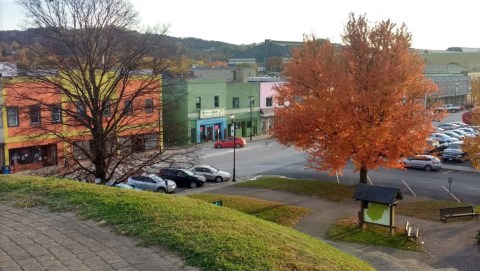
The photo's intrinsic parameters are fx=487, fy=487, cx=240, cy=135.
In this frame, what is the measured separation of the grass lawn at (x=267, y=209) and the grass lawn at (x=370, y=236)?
2024 mm

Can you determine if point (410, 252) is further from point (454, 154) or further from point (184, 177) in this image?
point (454, 154)

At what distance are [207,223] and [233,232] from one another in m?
0.69

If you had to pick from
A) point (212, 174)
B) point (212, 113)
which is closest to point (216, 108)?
point (212, 113)

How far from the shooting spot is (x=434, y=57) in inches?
4793

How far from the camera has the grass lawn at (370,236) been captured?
18.6m

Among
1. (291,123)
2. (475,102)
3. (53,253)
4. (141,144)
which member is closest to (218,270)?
(53,253)

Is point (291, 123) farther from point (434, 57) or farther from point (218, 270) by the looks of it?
point (434, 57)

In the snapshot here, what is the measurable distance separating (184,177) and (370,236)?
50.4ft

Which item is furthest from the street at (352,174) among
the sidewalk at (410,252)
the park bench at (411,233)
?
the park bench at (411,233)

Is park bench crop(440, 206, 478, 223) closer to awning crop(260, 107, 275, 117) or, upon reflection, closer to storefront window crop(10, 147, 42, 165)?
storefront window crop(10, 147, 42, 165)

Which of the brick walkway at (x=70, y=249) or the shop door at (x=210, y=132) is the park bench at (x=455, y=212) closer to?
the brick walkway at (x=70, y=249)

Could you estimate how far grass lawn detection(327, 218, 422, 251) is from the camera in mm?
18641

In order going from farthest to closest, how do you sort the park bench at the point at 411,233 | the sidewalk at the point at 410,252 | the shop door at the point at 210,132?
the shop door at the point at 210,132
the park bench at the point at 411,233
the sidewalk at the point at 410,252

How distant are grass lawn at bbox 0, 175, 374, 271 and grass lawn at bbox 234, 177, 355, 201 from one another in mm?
16104
